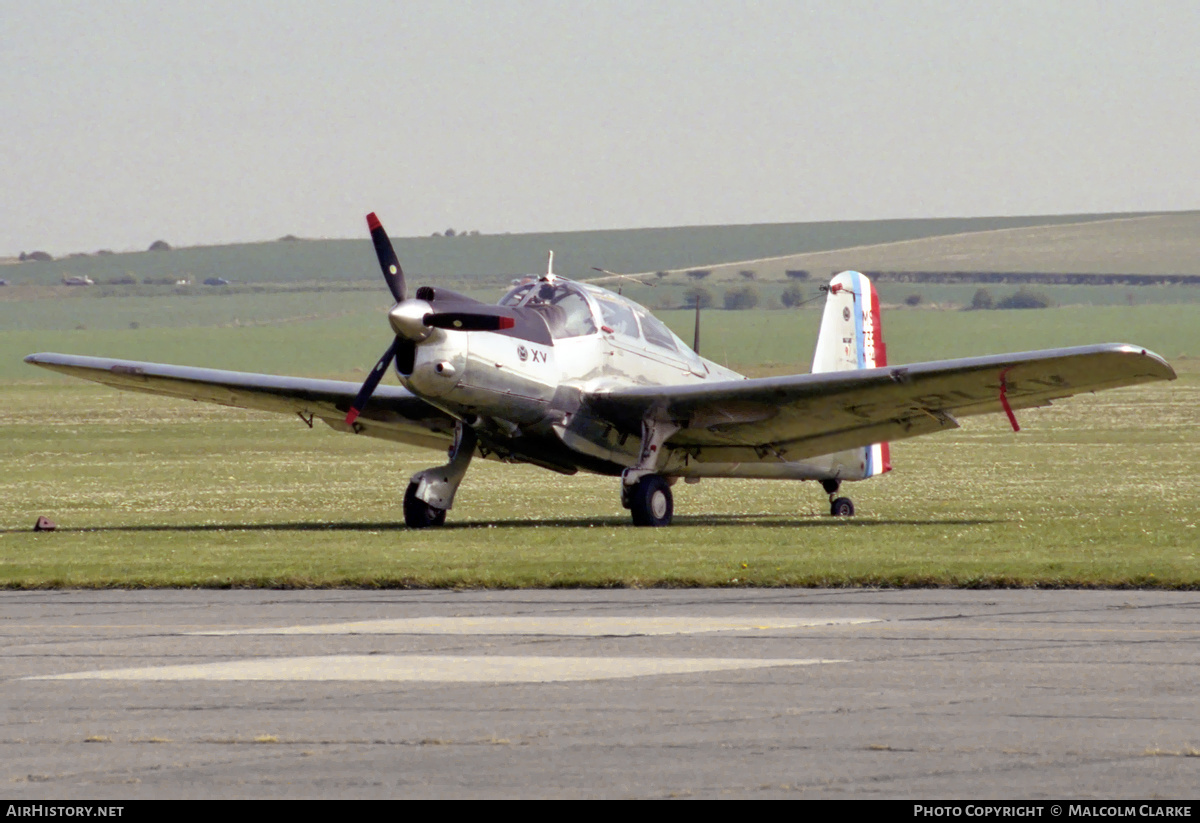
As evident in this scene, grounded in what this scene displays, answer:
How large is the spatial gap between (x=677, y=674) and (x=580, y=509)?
1598 centimetres

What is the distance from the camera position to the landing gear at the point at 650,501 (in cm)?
2134

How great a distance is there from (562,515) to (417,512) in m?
3.35

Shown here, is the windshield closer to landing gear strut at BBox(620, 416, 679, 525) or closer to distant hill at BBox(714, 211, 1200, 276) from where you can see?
landing gear strut at BBox(620, 416, 679, 525)

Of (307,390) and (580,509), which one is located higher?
(307,390)

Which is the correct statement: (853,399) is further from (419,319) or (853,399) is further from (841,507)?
(419,319)

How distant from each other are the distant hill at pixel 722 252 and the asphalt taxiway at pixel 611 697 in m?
131

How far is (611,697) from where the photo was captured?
895 cm

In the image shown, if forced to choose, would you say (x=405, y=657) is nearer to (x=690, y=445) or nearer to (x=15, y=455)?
(x=690, y=445)

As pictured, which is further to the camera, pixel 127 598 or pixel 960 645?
pixel 127 598

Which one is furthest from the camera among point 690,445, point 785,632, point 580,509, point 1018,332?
point 1018,332

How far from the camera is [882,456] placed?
2602 centimetres

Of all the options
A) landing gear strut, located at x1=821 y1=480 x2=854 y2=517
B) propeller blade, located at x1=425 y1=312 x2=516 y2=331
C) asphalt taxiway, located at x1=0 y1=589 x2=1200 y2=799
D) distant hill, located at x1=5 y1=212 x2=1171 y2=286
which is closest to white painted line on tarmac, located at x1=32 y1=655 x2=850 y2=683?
asphalt taxiway, located at x1=0 y1=589 x2=1200 y2=799
